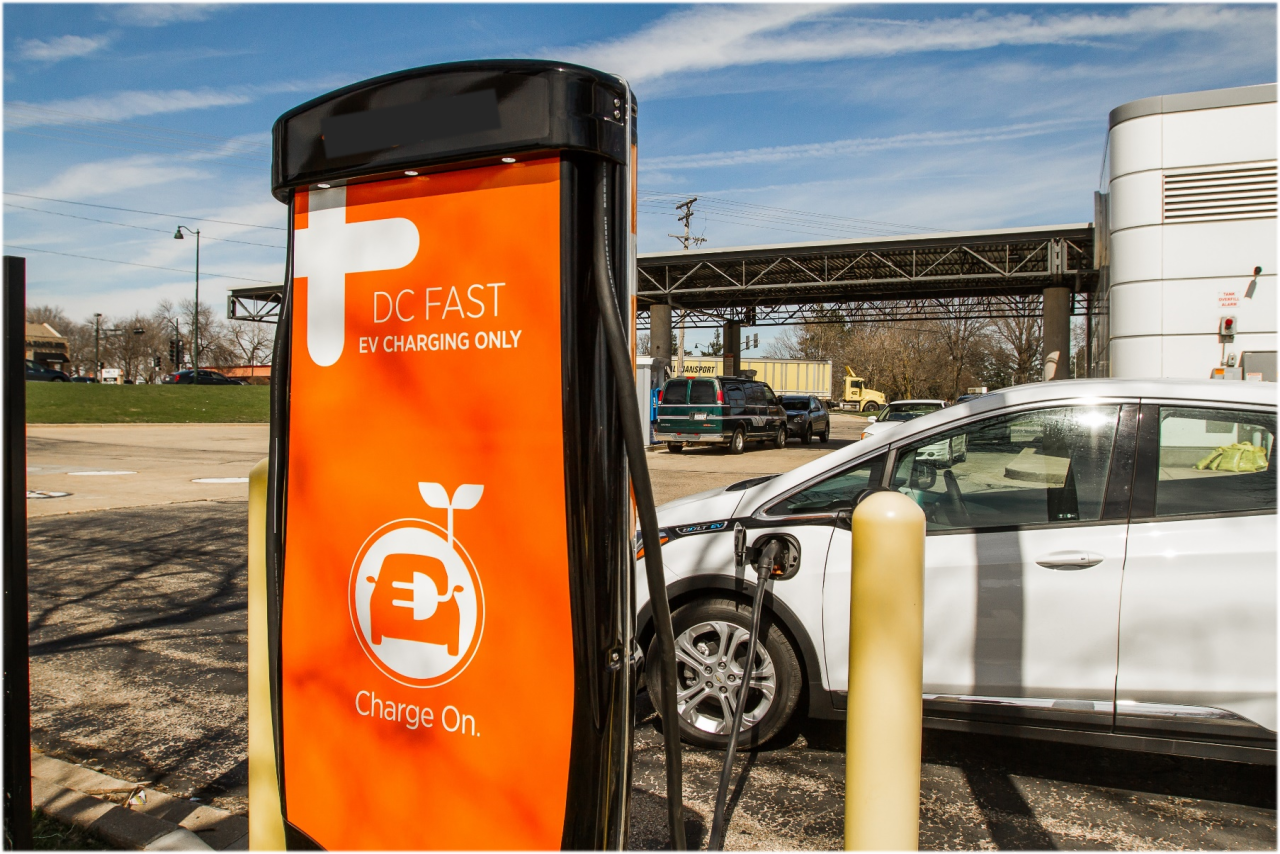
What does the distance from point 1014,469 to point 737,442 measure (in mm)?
20157

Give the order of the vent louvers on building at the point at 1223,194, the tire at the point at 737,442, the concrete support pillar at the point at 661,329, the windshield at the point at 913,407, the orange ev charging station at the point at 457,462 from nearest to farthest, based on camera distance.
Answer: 1. the orange ev charging station at the point at 457,462
2. the vent louvers on building at the point at 1223,194
3. the windshield at the point at 913,407
4. the tire at the point at 737,442
5. the concrete support pillar at the point at 661,329

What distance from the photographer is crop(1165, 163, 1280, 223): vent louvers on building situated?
1188 cm

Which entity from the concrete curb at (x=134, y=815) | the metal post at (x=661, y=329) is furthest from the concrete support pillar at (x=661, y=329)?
the concrete curb at (x=134, y=815)

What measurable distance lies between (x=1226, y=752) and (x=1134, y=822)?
427 millimetres

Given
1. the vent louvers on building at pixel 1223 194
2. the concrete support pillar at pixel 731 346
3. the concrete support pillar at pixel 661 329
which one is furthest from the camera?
the concrete support pillar at pixel 731 346

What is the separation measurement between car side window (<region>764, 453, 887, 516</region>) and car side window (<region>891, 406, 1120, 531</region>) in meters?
0.10

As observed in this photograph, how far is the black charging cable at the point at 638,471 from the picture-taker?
1643 millimetres

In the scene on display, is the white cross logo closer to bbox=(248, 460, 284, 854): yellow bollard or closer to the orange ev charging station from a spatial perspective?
the orange ev charging station

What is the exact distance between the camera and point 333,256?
2.06m

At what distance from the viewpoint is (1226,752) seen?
3160mm

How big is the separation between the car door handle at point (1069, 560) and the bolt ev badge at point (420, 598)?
95.6 inches

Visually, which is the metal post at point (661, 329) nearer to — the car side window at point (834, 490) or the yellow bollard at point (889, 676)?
the car side window at point (834, 490)

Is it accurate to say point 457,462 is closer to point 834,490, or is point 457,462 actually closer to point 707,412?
point 834,490

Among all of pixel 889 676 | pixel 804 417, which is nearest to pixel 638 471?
pixel 889 676
